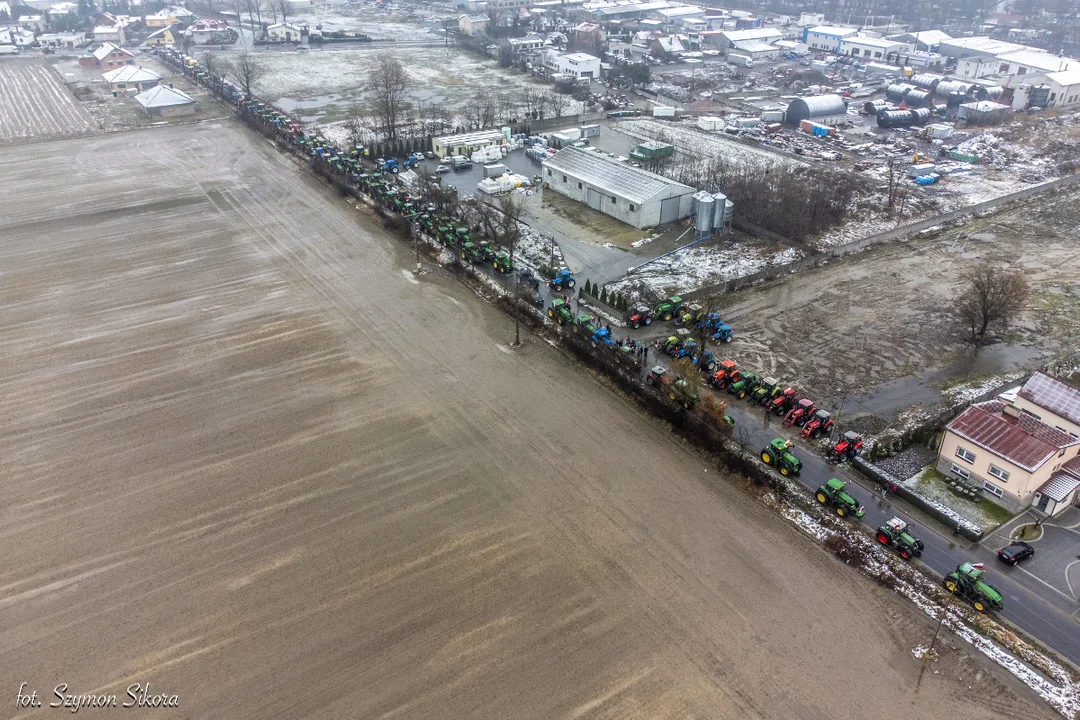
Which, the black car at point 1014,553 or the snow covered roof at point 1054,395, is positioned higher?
the snow covered roof at point 1054,395

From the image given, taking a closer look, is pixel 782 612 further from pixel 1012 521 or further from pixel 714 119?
pixel 714 119

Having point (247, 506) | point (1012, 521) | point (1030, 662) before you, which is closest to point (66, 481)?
point (247, 506)

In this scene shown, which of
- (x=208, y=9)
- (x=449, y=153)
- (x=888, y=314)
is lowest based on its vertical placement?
(x=888, y=314)

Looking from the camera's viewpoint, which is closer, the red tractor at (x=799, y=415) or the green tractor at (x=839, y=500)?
the green tractor at (x=839, y=500)

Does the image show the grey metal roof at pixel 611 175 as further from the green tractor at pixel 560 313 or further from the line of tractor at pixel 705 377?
the green tractor at pixel 560 313

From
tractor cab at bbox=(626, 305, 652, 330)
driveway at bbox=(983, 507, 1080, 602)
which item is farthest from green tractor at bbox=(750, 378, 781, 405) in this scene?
driveway at bbox=(983, 507, 1080, 602)

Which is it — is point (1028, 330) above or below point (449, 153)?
below

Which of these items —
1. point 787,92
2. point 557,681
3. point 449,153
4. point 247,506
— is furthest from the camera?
point 787,92

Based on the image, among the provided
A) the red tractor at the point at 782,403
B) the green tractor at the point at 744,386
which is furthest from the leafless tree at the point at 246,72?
the red tractor at the point at 782,403

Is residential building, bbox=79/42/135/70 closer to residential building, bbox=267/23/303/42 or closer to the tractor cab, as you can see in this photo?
residential building, bbox=267/23/303/42
